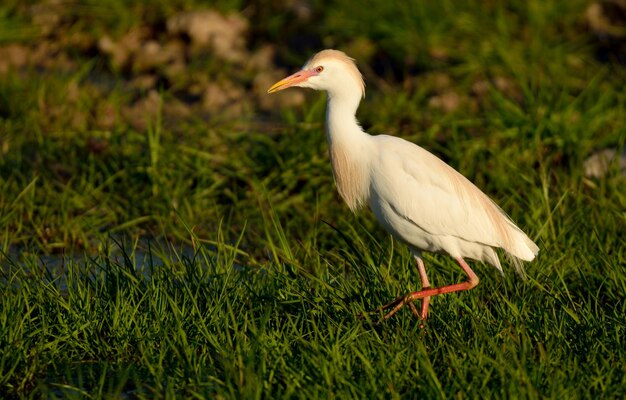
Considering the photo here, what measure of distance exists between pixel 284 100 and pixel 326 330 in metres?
4.27

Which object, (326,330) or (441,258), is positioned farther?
(441,258)

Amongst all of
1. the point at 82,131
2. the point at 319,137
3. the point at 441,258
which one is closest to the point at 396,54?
the point at 319,137

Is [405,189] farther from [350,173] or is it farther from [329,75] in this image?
[329,75]

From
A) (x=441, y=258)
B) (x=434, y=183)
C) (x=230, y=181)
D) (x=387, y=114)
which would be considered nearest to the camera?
(x=434, y=183)

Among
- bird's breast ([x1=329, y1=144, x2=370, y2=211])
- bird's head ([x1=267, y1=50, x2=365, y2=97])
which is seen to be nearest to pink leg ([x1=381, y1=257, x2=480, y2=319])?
bird's breast ([x1=329, y1=144, x2=370, y2=211])

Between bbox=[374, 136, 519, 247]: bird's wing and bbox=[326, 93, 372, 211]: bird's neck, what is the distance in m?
0.08

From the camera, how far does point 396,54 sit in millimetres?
9141

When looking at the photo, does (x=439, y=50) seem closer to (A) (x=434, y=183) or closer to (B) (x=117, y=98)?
(B) (x=117, y=98)

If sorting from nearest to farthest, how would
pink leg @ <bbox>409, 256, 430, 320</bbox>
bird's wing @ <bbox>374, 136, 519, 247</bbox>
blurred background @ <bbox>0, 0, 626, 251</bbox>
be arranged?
pink leg @ <bbox>409, 256, 430, 320</bbox> < bird's wing @ <bbox>374, 136, 519, 247</bbox> < blurred background @ <bbox>0, 0, 626, 251</bbox>

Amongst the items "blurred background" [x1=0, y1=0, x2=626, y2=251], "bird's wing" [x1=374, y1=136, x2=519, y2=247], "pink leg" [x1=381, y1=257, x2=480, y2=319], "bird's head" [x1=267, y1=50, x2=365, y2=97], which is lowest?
"blurred background" [x1=0, y1=0, x2=626, y2=251]

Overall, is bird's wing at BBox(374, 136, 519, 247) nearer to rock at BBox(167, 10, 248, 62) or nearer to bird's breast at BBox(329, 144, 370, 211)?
bird's breast at BBox(329, 144, 370, 211)

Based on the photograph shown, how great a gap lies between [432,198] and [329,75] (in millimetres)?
699

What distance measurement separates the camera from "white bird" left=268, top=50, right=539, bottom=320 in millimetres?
4980

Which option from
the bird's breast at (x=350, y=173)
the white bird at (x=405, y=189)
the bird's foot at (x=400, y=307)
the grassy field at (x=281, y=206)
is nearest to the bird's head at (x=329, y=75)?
the white bird at (x=405, y=189)
